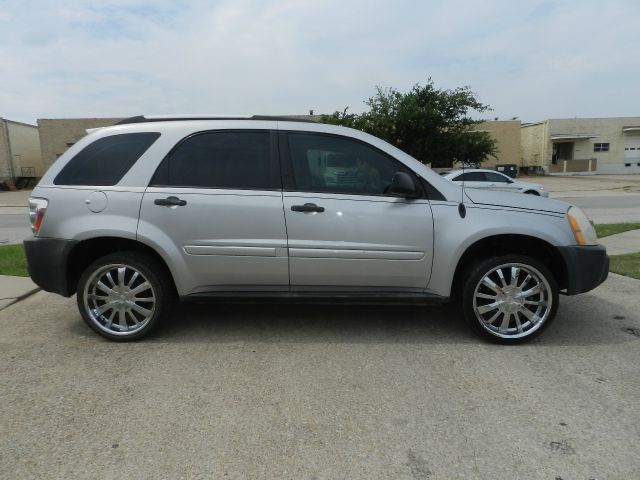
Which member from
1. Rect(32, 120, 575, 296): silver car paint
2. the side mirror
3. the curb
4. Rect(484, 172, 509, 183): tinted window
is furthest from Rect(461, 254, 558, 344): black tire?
Rect(484, 172, 509, 183): tinted window

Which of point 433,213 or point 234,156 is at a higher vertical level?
point 234,156

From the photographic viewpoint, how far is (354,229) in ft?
12.4

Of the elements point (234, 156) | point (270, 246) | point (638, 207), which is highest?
point (234, 156)

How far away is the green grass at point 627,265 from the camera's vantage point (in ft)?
20.3

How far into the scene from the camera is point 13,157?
123ft

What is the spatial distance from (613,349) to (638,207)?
1552cm

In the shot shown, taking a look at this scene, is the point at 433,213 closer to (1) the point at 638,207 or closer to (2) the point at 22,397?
(2) the point at 22,397

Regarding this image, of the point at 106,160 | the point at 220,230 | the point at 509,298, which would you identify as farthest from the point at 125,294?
the point at 509,298

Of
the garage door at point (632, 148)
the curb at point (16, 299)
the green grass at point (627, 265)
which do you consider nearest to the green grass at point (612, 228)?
the green grass at point (627, 265)

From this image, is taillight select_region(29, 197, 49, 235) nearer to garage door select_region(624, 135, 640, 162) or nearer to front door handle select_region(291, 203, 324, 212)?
front door handle select_region(291, 203, 324, 212)

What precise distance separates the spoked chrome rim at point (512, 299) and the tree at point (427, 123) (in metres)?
20.2

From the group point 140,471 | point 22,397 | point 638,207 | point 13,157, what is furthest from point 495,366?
point 13,157

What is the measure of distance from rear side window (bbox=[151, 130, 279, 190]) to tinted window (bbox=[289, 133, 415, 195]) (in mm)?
250

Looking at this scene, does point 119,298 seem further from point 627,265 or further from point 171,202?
point 627,265
